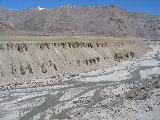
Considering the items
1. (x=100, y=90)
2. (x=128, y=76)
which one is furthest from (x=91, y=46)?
(x=100, y=90)

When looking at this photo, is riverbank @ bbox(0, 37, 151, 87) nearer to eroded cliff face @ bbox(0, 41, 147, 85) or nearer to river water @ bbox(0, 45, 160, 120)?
eroded cliff face @ bbox(0, 41, 147, 85)

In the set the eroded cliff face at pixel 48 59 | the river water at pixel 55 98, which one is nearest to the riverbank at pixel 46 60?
the eroded cliff face at pixel 48 59

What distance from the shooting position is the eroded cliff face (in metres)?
37.8

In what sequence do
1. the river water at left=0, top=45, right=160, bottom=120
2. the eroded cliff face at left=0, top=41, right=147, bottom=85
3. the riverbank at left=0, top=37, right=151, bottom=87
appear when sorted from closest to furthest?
the river water at left=0, top=45, right=160, bottom=120 → the riverbank at left=0, top=37, right=151, bottom=87 → the eroded cliff face at left=0, top=41, right=147, bottom=85

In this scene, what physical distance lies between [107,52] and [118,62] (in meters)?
5.03

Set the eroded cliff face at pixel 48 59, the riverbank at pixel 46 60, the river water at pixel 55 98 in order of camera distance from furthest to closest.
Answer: the eroded cliff face at pixel 48 59, the riverbank at pixel 46 60, the river water at pixel 55 98

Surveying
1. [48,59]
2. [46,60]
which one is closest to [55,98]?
[46,60]

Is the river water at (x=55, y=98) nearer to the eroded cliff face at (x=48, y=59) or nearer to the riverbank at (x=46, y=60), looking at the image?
the riverbank at (x=46, y=60)

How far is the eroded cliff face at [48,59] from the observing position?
37.8 metres

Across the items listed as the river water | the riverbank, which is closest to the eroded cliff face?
Result: the riverbank

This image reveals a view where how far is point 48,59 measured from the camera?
146ft

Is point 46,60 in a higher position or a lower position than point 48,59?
lower

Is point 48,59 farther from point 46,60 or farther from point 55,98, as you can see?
point 55,98

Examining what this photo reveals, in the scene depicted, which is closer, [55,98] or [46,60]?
[55,98]
